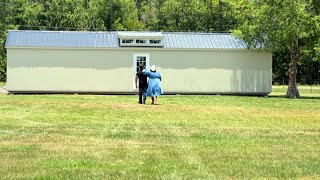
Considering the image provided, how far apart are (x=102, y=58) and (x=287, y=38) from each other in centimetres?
1009

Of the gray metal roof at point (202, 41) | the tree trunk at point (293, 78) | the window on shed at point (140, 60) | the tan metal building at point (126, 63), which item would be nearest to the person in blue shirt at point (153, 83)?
the tan metal building at point (126, 63)

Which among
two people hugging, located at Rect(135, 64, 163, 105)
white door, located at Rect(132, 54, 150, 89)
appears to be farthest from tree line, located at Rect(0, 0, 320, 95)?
two people hugging, located at Rect(135, 64, 163, 105)

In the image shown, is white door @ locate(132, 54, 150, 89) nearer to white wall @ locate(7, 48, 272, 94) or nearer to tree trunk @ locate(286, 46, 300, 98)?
white wall @ locate(7, 48, 272, 94)

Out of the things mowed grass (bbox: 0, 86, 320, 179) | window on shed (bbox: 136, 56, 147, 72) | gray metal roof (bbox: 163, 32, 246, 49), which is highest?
gray metal roof (bbox: 163, 32, 246, 49)

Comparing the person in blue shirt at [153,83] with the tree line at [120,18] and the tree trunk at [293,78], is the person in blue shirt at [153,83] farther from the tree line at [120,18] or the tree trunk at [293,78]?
the tree line at [120,18]

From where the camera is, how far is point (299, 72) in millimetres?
58062

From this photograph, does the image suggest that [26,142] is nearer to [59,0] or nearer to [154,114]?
[154,114]

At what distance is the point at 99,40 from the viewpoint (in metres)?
33.7

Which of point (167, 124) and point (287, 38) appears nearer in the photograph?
point (167, 124)

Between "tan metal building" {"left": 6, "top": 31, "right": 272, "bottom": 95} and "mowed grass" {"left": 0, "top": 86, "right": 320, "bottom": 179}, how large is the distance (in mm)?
14193

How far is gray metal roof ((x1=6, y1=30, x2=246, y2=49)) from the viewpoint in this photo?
33.0 meters

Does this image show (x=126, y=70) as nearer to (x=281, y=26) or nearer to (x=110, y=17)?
(x=281, y=26)

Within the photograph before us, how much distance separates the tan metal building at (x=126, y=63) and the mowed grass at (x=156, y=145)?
1419 centimetres

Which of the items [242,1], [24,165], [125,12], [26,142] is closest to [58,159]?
[24,165]
